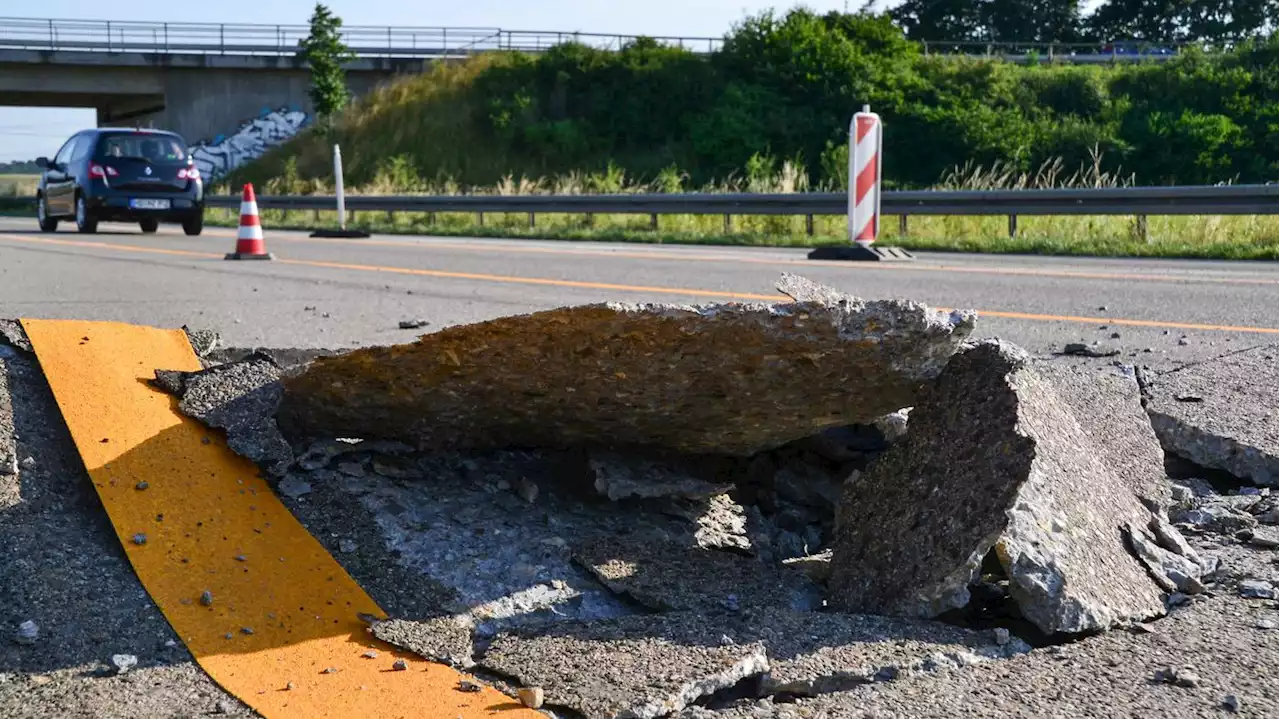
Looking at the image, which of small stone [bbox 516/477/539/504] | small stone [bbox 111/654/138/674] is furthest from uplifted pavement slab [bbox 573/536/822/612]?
small stone [bbox 111/654/138/674]

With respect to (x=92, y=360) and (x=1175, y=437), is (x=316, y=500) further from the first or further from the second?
(x=1175, y=437)

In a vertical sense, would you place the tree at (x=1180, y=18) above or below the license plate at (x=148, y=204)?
above

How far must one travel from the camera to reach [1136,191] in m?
13.1

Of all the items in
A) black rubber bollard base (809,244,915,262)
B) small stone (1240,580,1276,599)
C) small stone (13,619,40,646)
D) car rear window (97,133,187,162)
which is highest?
car rear window (97,133,187,162)

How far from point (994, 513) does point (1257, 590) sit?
627 millimetres

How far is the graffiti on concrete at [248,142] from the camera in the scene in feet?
144

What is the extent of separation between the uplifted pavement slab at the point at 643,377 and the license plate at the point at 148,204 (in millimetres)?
15039

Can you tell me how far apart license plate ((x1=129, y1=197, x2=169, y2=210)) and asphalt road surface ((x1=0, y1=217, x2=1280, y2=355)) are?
443 centimetres

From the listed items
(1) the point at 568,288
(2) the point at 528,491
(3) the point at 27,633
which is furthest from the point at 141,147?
(3) the point at 27,633

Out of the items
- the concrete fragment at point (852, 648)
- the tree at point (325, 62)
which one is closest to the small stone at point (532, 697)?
the concrete fragment at point (852, 648)

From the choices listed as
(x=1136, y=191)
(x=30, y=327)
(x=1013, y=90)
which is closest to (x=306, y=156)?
(x=1013, y=90)

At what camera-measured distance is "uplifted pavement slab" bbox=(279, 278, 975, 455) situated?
106 inches

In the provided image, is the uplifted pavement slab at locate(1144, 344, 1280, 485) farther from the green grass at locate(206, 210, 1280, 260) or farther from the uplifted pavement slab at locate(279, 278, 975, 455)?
the green grass at locate(206, 210, 1280, 260)

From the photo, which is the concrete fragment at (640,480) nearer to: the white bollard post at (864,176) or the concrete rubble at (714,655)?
the concrete rubble at (714,655)
